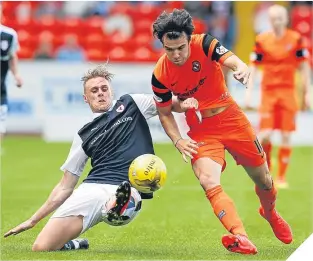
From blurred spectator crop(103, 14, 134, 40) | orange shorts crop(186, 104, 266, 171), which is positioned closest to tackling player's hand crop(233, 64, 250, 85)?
orange shorts crop(186, 104, 266, 171)

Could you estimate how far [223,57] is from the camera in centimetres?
779

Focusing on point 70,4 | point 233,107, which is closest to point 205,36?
point 233,107

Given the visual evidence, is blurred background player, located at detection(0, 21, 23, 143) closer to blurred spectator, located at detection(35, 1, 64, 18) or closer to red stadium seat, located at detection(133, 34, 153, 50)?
red stadium seat, located at detection(133, 34, 153, 50)

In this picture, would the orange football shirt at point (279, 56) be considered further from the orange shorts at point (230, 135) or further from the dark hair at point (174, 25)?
the dark hair at point (174, 25)

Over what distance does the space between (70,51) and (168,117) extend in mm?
15696

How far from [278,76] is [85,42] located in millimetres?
11795

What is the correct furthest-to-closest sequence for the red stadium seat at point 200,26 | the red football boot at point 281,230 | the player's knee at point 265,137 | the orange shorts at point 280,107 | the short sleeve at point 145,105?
the red stadium seat at point 200,26
the orange shorts at point 280,107
the player's knee at point 265,137
the red football boot at point 281,230
the short sleeve at point 145,105

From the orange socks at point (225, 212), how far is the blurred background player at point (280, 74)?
570cm

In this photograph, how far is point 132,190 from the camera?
778 centimetres

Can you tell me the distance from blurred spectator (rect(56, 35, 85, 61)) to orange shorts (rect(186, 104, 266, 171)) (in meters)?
15.3

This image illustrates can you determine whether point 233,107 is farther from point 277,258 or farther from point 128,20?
point 128,20

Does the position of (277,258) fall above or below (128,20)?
above

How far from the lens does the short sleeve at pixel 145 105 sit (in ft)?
27.4

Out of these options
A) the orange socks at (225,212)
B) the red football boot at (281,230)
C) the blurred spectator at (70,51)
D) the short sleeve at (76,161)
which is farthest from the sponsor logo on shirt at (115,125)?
the blurred spectator at (70,51)
